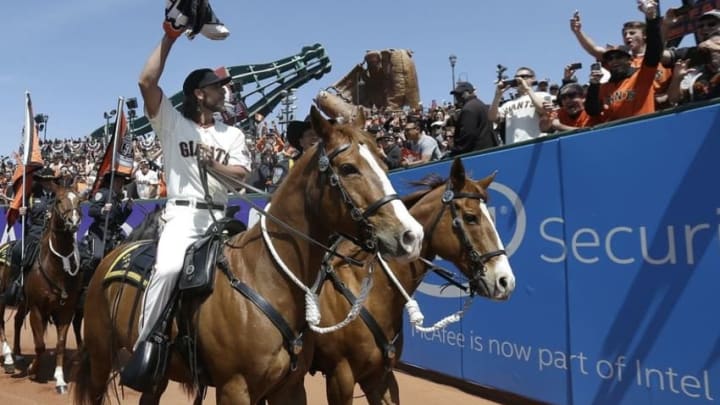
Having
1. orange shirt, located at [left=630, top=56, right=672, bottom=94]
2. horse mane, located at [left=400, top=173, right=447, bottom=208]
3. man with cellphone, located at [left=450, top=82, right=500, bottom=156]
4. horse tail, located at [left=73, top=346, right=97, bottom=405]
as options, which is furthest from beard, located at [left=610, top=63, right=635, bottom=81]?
horse tail, located at [left=73, top=346, right=97, bottom=405]

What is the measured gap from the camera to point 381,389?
4531mm

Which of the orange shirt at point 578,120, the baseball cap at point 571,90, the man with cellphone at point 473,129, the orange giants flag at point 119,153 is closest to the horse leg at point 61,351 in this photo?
the orange giants flag at point 119,153

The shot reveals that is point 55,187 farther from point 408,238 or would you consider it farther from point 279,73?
point 279,73

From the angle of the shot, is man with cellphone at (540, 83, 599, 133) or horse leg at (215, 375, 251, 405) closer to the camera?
horse leg at (215, 375, 251, 405)

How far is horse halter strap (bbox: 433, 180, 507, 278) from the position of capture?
13.5ft

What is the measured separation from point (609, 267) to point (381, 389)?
2.05 metres

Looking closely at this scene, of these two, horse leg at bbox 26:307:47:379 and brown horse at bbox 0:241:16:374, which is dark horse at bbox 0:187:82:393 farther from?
brown horse at bbox 0:241:16:374

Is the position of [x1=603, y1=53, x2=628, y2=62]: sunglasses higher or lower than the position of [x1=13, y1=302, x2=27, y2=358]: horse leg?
higher

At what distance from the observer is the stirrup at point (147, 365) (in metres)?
3.21

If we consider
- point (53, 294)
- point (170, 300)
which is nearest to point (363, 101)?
point (53, 294)

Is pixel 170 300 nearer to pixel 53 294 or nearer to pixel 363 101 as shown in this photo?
pixel 53 294

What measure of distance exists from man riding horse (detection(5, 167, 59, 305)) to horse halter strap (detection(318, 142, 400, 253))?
641cm

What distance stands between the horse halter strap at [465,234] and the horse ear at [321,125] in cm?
168

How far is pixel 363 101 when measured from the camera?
1157 inches
